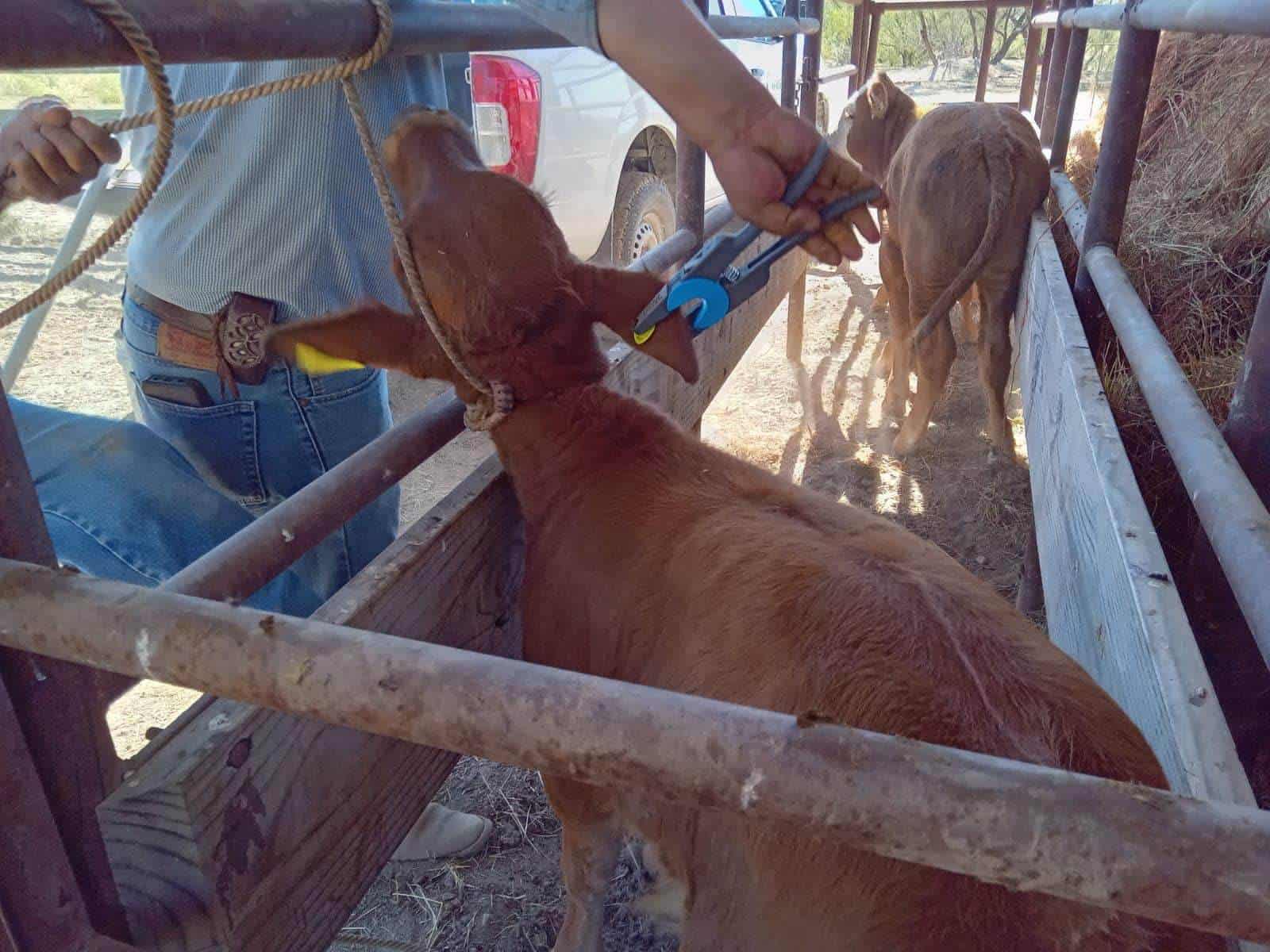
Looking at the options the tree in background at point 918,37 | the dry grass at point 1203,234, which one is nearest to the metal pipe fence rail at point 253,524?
the dry grass at point 1203,234

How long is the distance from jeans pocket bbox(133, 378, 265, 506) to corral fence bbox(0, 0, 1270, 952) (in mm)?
475

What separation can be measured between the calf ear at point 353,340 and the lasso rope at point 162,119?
0.17 metres

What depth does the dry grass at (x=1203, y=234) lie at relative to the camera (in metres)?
2.96

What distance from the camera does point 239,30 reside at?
1158 millimetres

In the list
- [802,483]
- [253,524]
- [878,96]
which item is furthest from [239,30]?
Result: [878,96]

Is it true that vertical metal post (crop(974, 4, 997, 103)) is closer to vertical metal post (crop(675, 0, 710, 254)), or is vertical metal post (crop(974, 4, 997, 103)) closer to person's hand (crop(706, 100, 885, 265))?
vertical metal post (crop(675, 0, 710, 254))

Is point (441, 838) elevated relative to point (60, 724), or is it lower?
lower

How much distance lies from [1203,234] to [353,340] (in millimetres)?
2986

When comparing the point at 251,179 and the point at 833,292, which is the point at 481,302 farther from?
the point at 833,292

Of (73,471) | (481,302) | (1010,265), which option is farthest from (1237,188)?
(73,471)

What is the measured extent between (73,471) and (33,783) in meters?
1.07

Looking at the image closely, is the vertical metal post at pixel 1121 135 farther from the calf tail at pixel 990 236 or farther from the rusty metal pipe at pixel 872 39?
the rusty metal pipe at pixel 872 39

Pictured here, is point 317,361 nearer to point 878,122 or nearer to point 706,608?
point 706,608

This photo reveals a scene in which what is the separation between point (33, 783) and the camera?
3.22ft
